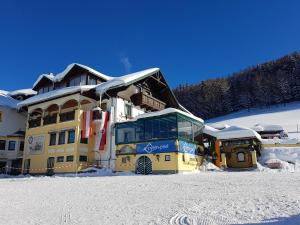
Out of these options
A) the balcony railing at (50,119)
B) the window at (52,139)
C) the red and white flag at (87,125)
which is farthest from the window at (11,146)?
the red and white flag at (87,125)

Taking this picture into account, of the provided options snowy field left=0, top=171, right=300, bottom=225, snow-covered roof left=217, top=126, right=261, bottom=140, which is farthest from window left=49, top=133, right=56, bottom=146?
snowy field left=0, top=171, right=300, bottom=225

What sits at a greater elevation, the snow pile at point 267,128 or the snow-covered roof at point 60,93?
the snow-covered roof at point 60,93

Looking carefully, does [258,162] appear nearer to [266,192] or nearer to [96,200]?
[266,192]

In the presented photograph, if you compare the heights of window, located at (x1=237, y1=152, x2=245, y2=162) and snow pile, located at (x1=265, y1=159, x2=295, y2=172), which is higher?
window, located at (x1=237, y1=152, x2=245, y2=162)

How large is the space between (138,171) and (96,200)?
1377cm

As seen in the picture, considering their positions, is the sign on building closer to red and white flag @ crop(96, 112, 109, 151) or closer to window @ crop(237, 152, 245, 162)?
red and white flag @ crop(96, 112, 109, 151)

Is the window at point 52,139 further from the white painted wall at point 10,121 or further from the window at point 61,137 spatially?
the white painted wall at point 10,121

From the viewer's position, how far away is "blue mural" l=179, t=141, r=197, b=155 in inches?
889

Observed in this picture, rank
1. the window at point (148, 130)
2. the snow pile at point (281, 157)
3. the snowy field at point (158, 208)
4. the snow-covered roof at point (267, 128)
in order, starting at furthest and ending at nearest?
the snow-covered roof at point (267, 128), the snow pile at point (281, 157), the window at point (148, 130), the snowy field at point (158, 208)

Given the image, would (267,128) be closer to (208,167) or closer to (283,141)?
(283,141)

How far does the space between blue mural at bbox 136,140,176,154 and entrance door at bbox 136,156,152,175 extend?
1.93ft

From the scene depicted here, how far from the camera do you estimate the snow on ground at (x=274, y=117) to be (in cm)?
5620

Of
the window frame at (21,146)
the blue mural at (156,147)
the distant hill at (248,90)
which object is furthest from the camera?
the distant hill at (248,90)

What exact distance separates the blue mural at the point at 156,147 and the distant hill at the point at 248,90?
60.1 m
